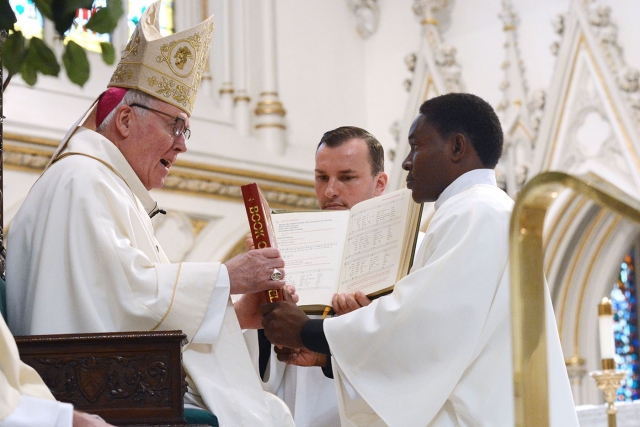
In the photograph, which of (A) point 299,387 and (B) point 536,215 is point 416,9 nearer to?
(A) point 299,387

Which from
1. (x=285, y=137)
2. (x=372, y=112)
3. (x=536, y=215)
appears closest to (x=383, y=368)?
(x=536, y=215)

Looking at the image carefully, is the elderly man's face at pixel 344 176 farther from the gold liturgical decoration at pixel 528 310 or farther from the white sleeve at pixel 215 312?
the gold liturgical decoration at pixel 528 310

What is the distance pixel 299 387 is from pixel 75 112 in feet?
18.0

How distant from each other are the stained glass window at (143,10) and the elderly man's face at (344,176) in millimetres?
5883

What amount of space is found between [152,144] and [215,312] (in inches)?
30.4

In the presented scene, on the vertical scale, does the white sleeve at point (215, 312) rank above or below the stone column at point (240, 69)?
below

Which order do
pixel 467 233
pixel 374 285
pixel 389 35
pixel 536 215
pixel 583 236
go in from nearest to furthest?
1. pixel 536 215
2. pixel 467 233
3. pixel 374 285
4. pixel 583 236
5. pixel 389 35

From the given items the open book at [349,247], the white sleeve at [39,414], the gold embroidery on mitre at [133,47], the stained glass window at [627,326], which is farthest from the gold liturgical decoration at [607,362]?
the stained glass window at [627,326]

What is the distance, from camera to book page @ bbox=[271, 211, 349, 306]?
4066 mm

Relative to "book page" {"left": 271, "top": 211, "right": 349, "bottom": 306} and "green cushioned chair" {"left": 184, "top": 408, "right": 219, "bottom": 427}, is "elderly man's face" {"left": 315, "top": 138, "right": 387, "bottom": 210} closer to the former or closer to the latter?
"book page" {"left": 271, "top": 211, "right": 349, "bottom": 306}

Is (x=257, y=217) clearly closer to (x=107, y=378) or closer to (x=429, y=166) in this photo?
(x=429, y=166)

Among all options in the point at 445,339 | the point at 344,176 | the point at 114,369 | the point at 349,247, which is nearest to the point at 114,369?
the point at 114,369

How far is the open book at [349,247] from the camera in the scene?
3.91 m

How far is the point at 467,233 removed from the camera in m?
3.45
